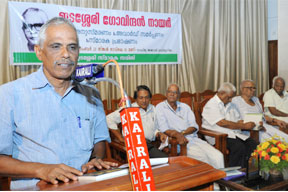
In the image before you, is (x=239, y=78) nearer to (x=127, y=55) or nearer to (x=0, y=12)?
(x=127, y=55)

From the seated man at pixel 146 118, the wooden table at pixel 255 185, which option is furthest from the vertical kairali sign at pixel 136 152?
the seated man at pixel 146 118

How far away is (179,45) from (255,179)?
296 cm

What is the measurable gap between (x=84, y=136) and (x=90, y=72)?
0.52m

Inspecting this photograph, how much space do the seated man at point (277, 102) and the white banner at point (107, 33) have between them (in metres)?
1.63

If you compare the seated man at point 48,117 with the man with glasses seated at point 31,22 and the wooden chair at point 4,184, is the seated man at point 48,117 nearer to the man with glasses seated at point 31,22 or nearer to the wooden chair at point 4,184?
the wooden chair at point 4,184

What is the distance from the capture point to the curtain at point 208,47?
4.46 meters

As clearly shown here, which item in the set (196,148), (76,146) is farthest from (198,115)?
(76,146)

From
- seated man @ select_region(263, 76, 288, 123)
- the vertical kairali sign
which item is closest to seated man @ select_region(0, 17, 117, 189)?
the vertical kairali sign

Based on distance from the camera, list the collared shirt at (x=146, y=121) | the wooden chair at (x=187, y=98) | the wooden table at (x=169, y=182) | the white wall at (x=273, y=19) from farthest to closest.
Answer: the white wall at (x=273, y=19), the wooden chair at (x=187, y=98), the collared shirt at (x=146, y=121), the wooden table at (x=169, y=182)

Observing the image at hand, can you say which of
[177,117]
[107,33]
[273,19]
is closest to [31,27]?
[107,33]

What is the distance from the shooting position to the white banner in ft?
11.3

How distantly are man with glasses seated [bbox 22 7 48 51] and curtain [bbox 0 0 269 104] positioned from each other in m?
0.51

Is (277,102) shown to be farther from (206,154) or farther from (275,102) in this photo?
(206,154)

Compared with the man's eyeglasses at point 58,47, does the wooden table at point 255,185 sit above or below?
below
